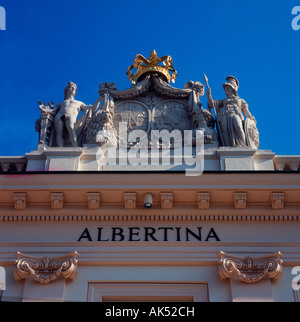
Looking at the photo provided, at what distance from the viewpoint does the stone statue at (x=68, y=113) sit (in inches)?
543

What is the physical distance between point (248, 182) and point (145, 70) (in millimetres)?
5266

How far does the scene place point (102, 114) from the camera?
14.1 m

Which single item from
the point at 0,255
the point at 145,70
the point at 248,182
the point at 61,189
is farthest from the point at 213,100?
the point at 0,255

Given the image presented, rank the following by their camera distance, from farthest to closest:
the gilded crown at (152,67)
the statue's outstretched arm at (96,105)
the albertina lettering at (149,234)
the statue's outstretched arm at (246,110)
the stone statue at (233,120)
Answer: the gilded crown at (152,67), the statue's outstretched arm at (96,105), the statue's outstretched arm at (246,110), the stone statue at (233,120), the albertina lettering at (149,234)

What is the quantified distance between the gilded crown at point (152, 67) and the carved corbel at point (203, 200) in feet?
15.9

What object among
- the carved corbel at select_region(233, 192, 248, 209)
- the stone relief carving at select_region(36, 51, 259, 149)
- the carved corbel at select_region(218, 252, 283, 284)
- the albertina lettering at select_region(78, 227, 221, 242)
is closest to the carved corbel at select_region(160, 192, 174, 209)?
the albertina lettering at select_region(78, 227, 221, 242)

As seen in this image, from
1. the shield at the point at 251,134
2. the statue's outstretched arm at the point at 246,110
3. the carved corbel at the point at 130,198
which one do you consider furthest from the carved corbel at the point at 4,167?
the statue's outstretched arm at the point at 246,110

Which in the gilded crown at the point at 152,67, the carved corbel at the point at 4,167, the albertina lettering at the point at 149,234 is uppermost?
the gilded crown at the point at 152,67

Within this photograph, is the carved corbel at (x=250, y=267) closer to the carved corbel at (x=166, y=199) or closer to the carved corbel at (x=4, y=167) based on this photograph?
the carved corbel at (x=166, y=199)

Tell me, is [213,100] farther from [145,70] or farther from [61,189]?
[61,189]

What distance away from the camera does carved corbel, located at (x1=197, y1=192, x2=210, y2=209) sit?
1167 cm

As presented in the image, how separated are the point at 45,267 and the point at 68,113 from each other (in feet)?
14.6

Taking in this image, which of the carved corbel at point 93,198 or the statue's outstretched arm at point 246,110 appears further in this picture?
the statue's outstretched arm at point 246,110

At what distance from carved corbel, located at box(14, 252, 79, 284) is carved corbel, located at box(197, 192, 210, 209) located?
8.73 feet
